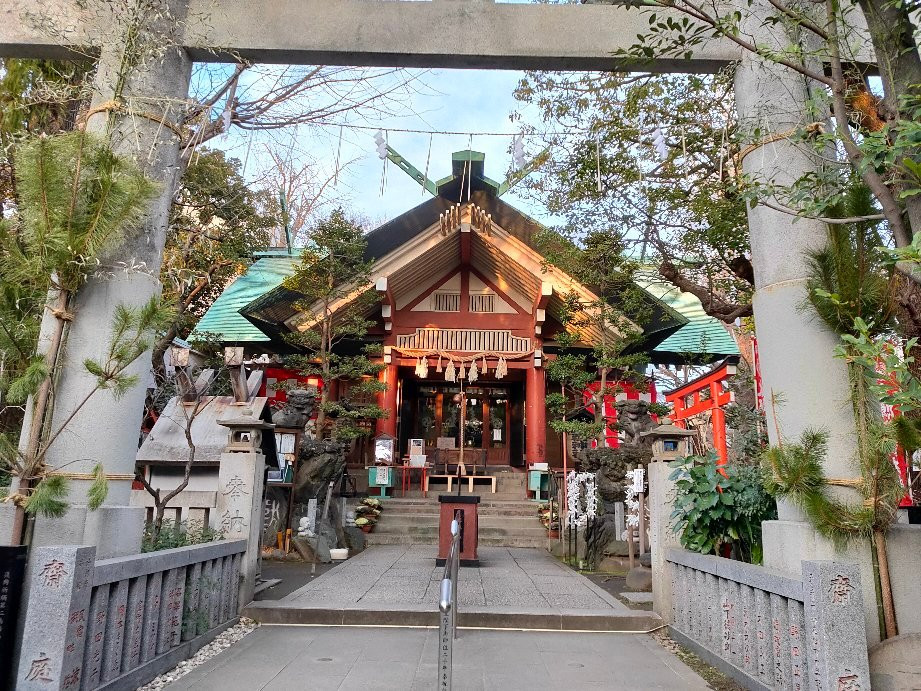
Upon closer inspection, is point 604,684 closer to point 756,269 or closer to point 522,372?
point 756,269

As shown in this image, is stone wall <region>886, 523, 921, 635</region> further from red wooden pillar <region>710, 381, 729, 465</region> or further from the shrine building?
the shrine building

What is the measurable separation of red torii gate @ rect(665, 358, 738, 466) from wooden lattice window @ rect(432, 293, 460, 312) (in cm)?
593

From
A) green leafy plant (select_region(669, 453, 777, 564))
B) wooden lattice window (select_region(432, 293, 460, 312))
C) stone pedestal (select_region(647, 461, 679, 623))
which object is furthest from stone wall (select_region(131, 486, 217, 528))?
wooden lattice window (select_region(432, 293, 460, 312))

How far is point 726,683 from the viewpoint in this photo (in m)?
4.04

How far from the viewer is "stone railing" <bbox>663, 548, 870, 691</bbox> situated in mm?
3062

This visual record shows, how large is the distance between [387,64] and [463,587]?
17.7 ft

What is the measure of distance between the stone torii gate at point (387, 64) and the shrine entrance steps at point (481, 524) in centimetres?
783

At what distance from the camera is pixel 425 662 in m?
4.45

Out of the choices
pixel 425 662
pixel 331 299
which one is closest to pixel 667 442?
pixel 425 662

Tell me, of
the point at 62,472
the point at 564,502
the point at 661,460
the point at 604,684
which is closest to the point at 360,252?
the point at 564,502

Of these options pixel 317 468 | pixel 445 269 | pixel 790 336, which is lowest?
pixel 317 468

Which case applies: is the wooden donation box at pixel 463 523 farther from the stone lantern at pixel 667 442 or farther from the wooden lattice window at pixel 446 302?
the wooden lattice window at pixel 446 302

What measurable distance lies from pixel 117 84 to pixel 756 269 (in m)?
4.64

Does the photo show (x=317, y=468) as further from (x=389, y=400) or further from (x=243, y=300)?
(x=243, y=300)
